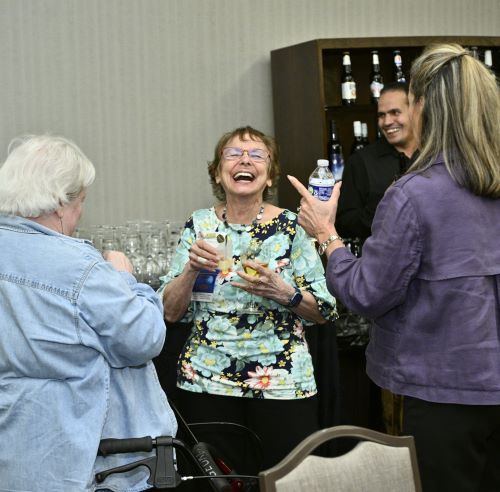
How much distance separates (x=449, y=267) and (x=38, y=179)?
3.75 feet

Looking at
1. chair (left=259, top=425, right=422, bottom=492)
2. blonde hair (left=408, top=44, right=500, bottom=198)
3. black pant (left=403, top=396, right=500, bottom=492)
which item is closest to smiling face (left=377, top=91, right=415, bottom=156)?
blonde hair (left=408, top=44, right=500, bottom=198)

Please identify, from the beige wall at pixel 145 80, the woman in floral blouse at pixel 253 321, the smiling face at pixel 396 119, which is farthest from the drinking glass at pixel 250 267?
the beige wall at pixel 145 80

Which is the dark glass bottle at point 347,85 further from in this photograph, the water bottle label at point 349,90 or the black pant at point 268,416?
the black pant at point 268,416

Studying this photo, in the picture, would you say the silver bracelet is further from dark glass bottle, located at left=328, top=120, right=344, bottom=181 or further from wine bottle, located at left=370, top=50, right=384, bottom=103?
wine bottle, located at left=370, top=50, right=384, bottom=103

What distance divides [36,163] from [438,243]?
112 centimetres

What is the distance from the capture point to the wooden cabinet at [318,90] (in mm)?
4965

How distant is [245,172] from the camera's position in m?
3.36

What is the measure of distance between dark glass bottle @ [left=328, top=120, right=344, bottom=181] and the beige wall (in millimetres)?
421

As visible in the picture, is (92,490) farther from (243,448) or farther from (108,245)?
(108,245)

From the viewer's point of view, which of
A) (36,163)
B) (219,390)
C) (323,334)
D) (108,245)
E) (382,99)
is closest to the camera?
(36,163)

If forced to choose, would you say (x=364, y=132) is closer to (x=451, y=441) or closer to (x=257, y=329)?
(x=257, y=329)

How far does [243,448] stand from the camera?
322cm

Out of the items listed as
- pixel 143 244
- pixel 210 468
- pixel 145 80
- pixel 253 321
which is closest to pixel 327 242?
pixel 253 321

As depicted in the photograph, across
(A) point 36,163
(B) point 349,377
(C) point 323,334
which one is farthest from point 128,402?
(B) point 349,377
